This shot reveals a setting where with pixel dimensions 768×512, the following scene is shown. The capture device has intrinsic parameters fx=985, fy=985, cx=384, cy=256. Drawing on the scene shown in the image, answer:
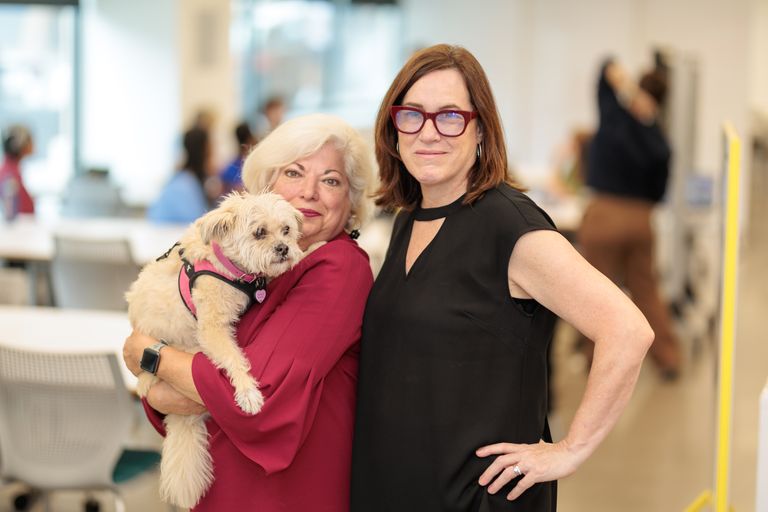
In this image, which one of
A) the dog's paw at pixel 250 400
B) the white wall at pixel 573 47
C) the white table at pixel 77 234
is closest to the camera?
the dog's paw at pixel 250 400

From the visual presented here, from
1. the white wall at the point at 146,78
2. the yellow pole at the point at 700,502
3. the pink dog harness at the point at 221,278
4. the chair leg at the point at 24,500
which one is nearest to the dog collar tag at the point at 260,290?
the pink dog harness at the point at 221,278

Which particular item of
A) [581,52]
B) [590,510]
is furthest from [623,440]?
[581,52]

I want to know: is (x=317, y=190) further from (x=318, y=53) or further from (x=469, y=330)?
(x=318, y=53)

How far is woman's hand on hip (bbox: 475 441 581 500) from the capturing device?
6.28 ft

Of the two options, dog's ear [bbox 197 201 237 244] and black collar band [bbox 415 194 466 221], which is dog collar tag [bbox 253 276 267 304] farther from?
black collar band [bbox 415 194 466 221]

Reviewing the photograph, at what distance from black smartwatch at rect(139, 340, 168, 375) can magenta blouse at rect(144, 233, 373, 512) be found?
11cm

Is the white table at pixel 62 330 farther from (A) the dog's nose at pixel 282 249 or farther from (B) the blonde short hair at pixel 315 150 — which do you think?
(A) the dog's nose at pixel 282 249

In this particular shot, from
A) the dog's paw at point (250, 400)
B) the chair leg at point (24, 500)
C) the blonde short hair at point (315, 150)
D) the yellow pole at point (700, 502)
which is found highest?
the blonde short hair at point (315, 150)

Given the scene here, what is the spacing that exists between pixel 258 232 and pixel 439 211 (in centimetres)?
39

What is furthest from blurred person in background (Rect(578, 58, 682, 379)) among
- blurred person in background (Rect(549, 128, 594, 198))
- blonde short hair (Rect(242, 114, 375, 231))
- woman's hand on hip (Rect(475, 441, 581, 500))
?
woman's hand on hip (Rect(475, 441, 581, 500))

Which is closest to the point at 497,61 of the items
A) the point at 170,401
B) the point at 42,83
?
the point at 42,83

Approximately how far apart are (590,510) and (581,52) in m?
9.20

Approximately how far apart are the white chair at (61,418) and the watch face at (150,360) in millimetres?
867

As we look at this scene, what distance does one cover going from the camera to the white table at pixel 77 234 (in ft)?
18.3
